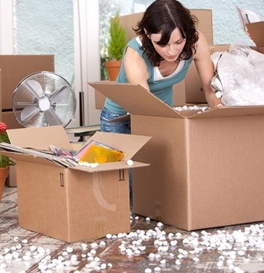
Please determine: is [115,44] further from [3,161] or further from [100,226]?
[100,226]

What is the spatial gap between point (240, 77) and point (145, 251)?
2.81ft

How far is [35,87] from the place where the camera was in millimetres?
4047

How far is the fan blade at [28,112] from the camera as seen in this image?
4.03m

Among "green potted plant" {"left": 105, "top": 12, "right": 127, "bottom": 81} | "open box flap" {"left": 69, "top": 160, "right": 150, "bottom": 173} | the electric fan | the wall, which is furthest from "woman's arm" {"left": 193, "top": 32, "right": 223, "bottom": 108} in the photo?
the wall

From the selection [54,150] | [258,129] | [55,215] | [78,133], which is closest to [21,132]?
[54,150]

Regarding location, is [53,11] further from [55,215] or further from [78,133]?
[55,215]

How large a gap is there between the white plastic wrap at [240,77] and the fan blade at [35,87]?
1245 mm

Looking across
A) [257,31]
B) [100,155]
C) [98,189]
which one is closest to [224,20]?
[257,31]

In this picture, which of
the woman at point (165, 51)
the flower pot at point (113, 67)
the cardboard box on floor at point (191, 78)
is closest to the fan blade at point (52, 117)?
the cardboard box on floor at point (191, 78)

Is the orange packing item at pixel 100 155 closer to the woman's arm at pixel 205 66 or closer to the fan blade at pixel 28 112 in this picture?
the woman's arm at pixel 205 66

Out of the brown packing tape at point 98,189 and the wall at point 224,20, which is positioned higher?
the wall at point 224,20

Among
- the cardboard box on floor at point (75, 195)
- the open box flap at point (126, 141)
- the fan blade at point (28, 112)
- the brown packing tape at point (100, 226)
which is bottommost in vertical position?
the brown packing tape at point (100, 226)

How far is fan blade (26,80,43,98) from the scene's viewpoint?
4.02 meters

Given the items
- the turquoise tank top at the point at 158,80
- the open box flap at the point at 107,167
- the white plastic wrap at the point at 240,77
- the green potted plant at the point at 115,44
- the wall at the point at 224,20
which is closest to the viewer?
the open box flap at the point at 107,167
